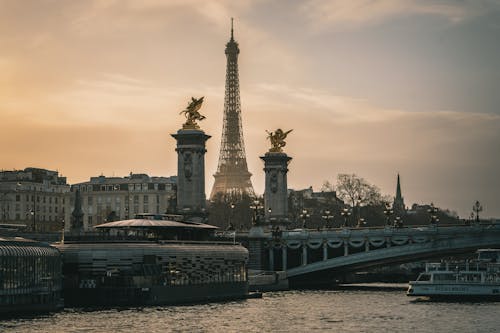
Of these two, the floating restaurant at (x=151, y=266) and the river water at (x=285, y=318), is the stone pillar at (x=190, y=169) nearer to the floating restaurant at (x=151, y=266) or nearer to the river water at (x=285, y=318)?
the floating restaurant at (x=151, y=266)

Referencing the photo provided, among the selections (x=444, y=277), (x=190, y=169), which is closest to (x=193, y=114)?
(x=190, y=169)

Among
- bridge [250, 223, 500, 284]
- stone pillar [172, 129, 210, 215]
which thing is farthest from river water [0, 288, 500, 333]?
stone pillar [172, 129, 210, 215]

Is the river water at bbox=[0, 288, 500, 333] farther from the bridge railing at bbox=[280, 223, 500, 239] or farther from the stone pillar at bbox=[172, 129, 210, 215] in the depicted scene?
the stone pillar at bbox=[172, 129, 210, 215]

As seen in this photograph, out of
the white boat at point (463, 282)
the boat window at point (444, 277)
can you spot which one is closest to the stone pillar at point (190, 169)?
the white boat at point (463, 282)

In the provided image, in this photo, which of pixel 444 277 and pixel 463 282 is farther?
pixel 444 277

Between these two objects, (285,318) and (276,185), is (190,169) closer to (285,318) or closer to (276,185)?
(276,185)

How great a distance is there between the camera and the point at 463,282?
356 ft

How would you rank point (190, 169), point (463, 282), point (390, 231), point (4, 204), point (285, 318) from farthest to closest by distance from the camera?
1. point (4, 204)
2. point (190, 169)
3. point (390, 231)
4. point (463, 282)
5. point (285, 318)

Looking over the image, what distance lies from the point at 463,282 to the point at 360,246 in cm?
2326

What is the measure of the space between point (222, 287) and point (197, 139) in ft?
127

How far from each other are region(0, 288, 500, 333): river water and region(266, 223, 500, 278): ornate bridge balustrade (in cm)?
1701

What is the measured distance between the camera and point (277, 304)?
338 feet

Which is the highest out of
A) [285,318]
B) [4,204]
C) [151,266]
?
[4,204]

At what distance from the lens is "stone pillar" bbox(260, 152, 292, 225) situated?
15938 centimetres
